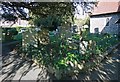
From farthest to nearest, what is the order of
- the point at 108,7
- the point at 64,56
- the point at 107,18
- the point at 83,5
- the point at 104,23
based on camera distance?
the point at 108,7 < the point at 104,23 < the point at 107,18 < the point at 83,5 < the point at 64,56

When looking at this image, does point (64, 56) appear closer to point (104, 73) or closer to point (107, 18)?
point (104, 73)

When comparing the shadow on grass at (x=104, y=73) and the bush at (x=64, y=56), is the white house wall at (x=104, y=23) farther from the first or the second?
the shadow on grass at (x=104, y=73)

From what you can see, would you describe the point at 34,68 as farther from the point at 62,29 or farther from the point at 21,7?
the point at 62,29

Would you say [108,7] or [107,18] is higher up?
[108,7]

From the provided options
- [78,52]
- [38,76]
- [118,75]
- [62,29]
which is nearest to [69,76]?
[38,76]

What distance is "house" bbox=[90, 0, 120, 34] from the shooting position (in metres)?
25.3

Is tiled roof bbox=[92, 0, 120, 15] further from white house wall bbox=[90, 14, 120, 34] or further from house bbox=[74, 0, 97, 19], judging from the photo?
house bbox=[74, 0, 97, 19]

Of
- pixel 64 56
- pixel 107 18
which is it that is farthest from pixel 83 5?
pixel 107 18

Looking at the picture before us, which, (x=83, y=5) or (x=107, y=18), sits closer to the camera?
(x=83, y=5)

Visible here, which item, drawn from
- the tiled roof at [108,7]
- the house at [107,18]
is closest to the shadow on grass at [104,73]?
the house at [107,18]

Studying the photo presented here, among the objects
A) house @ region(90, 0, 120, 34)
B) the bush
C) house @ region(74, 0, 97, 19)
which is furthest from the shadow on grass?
house @ region(90, 0, 120, 34)

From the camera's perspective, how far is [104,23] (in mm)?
27031

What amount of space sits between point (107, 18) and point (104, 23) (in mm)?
800

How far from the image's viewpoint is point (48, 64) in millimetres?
7207
